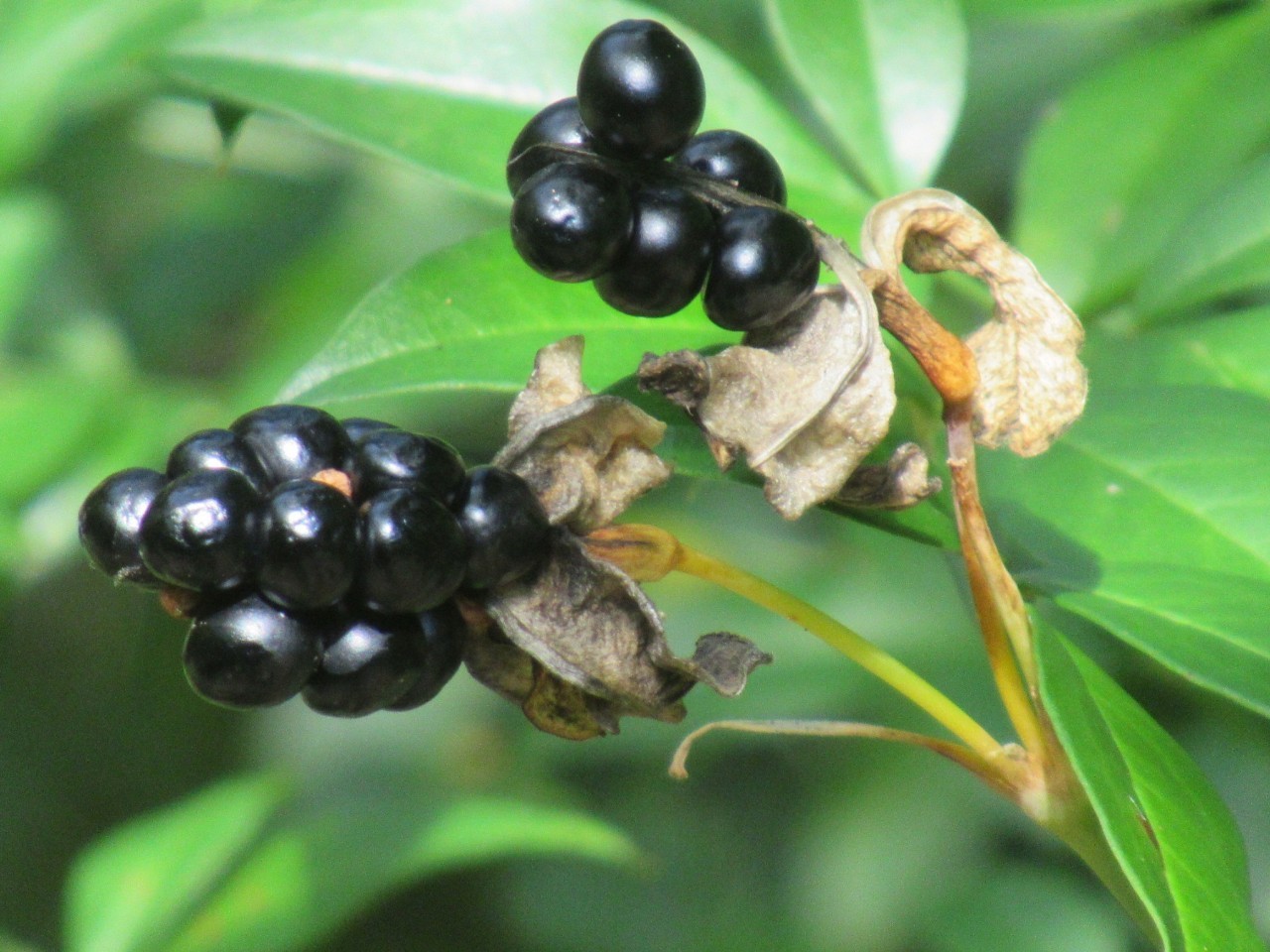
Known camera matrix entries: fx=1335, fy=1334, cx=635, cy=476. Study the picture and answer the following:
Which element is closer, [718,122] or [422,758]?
[718,122]

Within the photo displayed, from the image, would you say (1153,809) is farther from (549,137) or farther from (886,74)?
(886,74)

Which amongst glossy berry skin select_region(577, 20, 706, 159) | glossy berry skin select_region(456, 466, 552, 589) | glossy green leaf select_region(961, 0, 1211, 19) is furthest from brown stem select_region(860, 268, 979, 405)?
glossy green leaf select_region(961, 0, 1211, 19)

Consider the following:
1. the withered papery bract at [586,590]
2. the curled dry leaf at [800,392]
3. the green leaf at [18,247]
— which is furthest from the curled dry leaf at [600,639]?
the green leaf at [18,247]

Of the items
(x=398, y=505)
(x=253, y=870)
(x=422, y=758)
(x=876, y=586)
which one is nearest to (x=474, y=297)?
(x=398, y=505)


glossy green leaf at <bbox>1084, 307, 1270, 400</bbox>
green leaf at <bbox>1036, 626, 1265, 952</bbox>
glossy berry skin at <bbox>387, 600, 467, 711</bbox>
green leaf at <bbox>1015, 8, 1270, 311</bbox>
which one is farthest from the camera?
green leaf at <bbox>1015, 8, 1270, 311</bbox>

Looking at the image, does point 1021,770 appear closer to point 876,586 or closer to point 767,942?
point 876,586

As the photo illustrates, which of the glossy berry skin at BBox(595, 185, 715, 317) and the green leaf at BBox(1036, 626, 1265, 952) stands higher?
the glossy berry skin at BBox(595, 185, 715, 317)

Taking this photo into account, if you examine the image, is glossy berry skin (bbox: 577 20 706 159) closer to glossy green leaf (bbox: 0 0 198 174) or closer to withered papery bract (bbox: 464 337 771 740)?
withered papery bract (bbox: 464 337 771 740)

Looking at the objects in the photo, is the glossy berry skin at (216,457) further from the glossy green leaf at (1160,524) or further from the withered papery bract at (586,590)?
the glossy green leaf at (1160,524)
